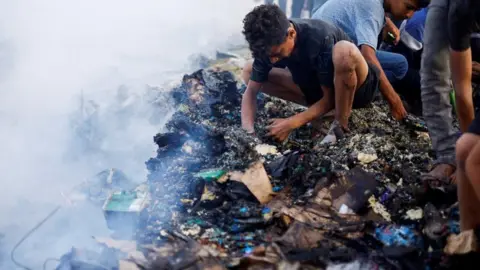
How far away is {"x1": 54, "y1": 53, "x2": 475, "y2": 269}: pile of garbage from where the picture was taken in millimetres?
2395

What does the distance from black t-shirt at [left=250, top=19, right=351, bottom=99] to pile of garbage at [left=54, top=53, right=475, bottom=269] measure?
45 centimetres

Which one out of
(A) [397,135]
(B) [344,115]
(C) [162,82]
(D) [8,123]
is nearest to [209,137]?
(B) [344,115]

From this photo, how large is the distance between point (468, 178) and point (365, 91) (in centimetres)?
156

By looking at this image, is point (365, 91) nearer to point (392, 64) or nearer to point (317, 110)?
point (317, 110)

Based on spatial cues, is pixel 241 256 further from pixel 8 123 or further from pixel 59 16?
pixel 59 16

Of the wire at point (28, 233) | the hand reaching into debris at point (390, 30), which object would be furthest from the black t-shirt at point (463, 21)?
the wire at point (28, 233)

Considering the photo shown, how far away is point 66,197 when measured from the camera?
14.3ft

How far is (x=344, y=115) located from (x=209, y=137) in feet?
3.32

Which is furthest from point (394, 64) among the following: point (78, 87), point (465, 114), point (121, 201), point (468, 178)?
point (78, 87)

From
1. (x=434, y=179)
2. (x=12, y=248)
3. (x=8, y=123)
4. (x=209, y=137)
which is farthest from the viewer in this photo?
(x=8, y=123)

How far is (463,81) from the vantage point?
106 inches

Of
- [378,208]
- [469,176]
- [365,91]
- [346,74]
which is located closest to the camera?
[469,176]

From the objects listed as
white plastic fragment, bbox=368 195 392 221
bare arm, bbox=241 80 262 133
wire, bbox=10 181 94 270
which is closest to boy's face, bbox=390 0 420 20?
bare arm, bbox=241 80 262 133

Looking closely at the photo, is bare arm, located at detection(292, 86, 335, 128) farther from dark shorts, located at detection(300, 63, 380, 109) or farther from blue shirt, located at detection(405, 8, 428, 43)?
blue shirt, located at detection(405, 8, 428, 43)
